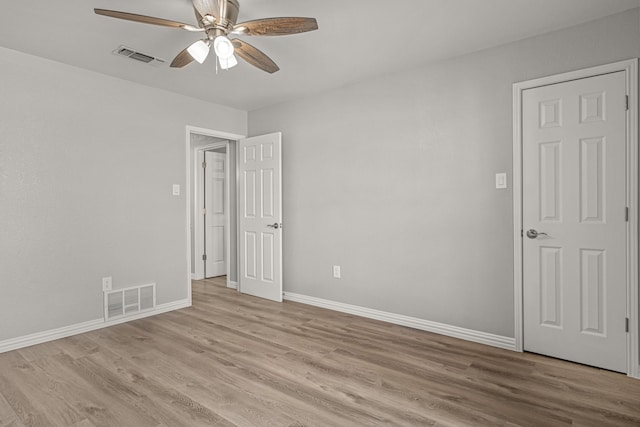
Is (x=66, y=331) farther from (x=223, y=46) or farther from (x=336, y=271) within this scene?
(x=223, y=46)

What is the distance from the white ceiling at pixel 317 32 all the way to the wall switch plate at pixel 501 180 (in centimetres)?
107

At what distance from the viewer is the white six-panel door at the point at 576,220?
2.45 m

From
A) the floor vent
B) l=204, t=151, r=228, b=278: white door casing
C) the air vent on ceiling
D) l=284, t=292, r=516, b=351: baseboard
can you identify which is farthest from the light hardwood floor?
l=204, t=151, r=228, b=278: white door casing

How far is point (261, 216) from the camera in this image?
14.8 ft

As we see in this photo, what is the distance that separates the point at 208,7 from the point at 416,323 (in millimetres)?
3044

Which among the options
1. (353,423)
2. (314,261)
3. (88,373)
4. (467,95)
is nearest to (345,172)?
(314,261)

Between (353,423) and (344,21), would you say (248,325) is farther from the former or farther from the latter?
(344,21)

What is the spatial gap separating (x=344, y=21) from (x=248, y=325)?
2795 millimetres

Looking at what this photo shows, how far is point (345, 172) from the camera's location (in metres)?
3.89

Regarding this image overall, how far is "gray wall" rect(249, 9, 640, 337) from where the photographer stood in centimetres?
287

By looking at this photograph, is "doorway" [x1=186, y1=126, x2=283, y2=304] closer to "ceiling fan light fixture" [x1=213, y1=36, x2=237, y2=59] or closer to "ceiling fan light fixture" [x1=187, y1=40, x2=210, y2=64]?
"ceiling fan light fixture" [x1=187, y1=40, x2=210, y2=64]

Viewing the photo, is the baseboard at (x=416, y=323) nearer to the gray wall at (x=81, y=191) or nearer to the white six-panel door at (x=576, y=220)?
the white six-panel door at (x=576, y=220)

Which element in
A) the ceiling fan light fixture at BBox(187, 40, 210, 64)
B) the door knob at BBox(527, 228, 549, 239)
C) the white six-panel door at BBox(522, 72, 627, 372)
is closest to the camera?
the ceiling fan light fixture at BBox(187, 40, 210, 64)

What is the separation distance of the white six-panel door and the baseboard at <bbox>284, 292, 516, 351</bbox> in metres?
0.23
